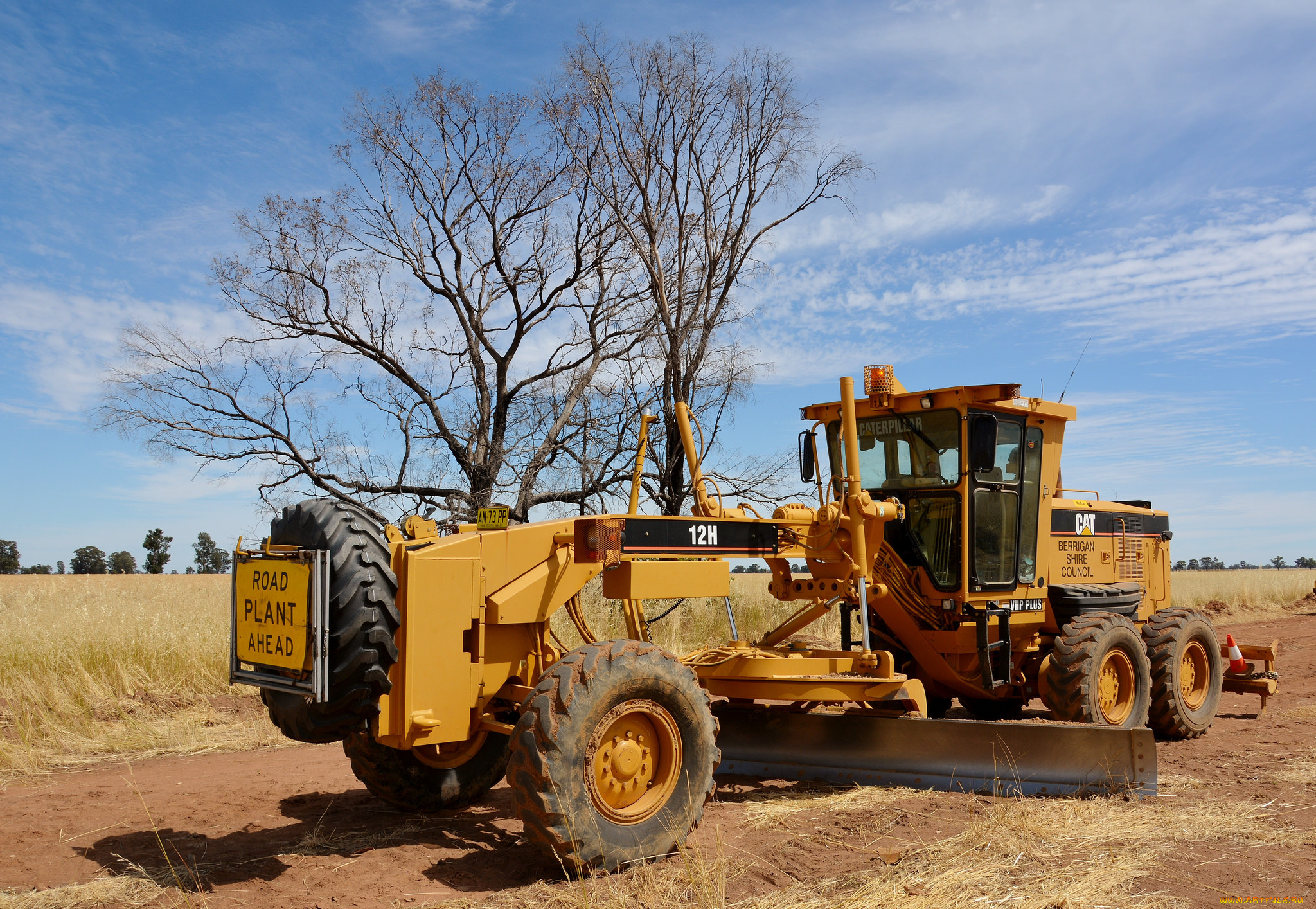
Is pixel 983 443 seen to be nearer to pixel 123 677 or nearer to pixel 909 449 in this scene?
pixel 909 449

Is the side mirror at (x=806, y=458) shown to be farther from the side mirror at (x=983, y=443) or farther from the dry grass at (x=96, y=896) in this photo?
the dry grass at (x=96, y=896)

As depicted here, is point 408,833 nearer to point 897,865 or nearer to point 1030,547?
point 897,865

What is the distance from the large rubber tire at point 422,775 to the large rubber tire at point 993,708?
4.57 meters

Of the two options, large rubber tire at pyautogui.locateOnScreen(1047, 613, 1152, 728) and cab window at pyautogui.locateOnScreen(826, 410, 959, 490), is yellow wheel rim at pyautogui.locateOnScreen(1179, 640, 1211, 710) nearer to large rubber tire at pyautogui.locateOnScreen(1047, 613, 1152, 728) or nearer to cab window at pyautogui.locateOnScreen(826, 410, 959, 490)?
large rubber tire at pyautogui.locateOnScreen(1047, 613, 1152, 728)

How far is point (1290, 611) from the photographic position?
2673 cm

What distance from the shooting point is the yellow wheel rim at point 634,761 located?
4961 mm

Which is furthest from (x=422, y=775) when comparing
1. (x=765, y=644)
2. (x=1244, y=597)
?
(x=1244, y=597)

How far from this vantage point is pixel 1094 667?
777 cm

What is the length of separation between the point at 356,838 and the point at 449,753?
0.73m

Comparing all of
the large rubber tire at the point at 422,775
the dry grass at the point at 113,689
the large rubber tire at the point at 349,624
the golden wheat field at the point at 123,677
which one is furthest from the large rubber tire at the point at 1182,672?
the dry grass at the point at 113,689

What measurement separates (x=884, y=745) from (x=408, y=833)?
310 cm

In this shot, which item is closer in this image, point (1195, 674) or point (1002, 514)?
point (1002, 514)

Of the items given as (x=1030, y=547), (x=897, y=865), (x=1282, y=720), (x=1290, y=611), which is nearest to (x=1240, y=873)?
Answer: (x=897, y=865)

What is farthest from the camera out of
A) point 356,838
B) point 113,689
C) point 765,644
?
point 113,689
